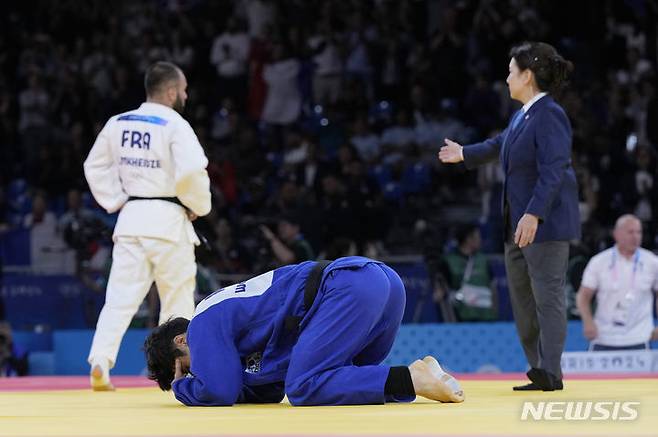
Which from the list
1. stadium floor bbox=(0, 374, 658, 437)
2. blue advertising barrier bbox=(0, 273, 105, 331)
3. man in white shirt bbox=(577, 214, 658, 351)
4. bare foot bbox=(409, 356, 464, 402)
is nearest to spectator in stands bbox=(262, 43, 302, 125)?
blue advertising barrier bbox=(0, 273, 105, 331)

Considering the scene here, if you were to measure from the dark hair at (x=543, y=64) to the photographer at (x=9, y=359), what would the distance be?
20.4 feet

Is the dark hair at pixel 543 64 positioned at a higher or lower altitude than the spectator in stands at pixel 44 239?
higher

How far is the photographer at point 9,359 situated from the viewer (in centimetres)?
1095

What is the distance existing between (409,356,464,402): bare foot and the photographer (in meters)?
6.64

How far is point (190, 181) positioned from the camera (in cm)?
703

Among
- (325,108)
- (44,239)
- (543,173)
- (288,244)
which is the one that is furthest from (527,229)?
(325,108)

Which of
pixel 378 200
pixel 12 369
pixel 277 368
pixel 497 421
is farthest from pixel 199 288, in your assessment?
pixel 497 421

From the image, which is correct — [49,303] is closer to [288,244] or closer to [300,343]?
[288,244]

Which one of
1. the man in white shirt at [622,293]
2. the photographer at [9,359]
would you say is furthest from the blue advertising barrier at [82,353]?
the man in white shirt at [622,293]

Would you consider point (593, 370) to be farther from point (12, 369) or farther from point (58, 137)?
point (58, 137)

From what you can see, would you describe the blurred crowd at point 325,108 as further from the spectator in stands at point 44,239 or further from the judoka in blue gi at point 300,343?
the judoka in blue gi at point 300,343

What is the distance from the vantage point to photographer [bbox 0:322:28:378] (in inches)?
→ 431

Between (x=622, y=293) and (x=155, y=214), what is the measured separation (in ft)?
13.7
